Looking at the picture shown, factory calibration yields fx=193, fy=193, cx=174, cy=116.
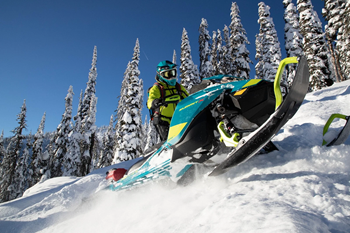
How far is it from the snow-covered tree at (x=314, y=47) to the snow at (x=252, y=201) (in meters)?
15.9

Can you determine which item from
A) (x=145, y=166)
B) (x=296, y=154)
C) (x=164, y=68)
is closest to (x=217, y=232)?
(x=296, y=154)

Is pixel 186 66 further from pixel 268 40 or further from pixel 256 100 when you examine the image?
pixel 256 100

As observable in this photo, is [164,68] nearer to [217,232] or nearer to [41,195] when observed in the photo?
[217,232]

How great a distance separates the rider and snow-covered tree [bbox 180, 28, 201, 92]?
20000mm

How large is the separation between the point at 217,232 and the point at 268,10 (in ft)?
99.7

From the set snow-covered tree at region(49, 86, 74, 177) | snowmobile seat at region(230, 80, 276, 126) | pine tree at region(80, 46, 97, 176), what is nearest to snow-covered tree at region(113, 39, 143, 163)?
pine tree at region(80, 46, 97, 176)

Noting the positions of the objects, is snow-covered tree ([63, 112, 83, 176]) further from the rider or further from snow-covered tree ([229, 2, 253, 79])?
the rider

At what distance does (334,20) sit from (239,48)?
9676 millimetres

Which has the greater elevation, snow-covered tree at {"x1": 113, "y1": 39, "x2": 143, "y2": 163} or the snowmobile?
snow-covered tree at {"x1": 113, "y1": 39, "x2": 143, "y2": 163}

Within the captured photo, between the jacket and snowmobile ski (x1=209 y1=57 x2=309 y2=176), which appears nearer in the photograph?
snowmobile ski (x1=209 y1=57 x2=309 y2=176)

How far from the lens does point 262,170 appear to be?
102 inches

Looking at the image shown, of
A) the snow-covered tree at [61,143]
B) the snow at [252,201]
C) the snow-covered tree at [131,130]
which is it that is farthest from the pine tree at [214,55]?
the snow at [252,201]

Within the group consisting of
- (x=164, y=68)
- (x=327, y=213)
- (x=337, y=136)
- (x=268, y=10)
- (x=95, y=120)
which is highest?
(x=268, y=10)

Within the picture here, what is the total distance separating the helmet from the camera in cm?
420
